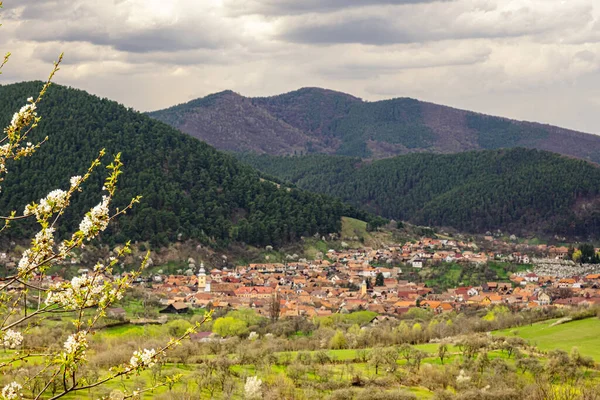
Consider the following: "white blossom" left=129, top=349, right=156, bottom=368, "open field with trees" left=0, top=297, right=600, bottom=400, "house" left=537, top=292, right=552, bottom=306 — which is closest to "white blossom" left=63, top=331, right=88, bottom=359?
"white blossom" left=129, top=349, right=156, bottom=368

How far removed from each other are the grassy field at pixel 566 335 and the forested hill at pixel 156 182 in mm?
53325

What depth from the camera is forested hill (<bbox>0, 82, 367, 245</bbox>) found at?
97688 mm

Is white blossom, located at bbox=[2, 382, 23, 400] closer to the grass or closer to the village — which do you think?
the village

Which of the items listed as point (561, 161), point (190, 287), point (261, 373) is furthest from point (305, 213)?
point (561, 161)

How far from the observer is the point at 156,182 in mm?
111938

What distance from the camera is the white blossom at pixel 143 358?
6250 mm

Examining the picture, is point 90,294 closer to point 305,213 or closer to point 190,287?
point 190,287

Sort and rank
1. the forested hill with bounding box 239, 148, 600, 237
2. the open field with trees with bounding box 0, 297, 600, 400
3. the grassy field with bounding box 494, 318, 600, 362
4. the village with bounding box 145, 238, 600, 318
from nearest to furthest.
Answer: the open field with trees with bounding box 0, 297, 600, 400 < the grassy field with bounding box 494, 318, 600, 362 < the village with bounding box 145, 238, 600, 318 < the forested hill with bounding box 239, 148, 600, 237

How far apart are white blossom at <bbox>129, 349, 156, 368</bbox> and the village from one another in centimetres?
4861

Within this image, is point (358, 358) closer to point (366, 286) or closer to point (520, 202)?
point (366, 286)

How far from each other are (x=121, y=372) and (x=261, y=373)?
3270cm

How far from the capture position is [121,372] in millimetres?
6488

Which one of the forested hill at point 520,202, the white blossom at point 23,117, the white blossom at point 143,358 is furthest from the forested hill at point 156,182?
the white blossom at point 143,358

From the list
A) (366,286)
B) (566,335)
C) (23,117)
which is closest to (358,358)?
(566,335)
